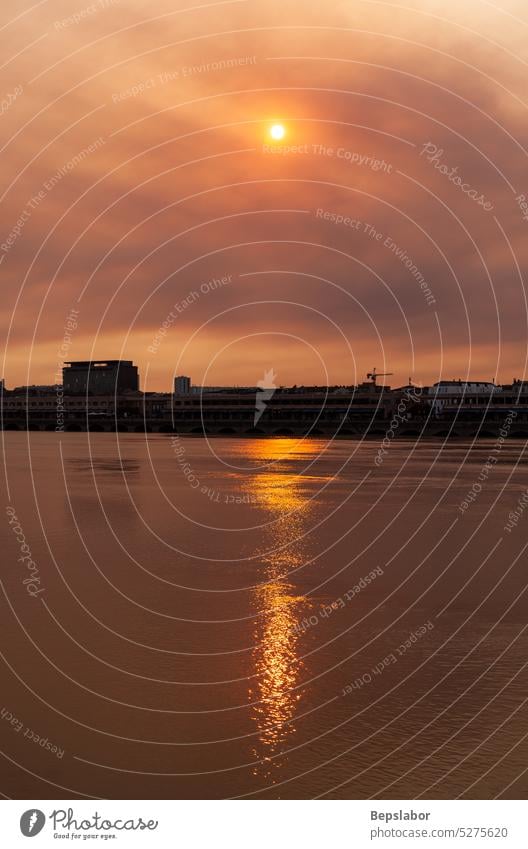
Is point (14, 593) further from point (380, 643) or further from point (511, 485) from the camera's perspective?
point (511, 485)

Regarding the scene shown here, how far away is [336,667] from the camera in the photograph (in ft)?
39.8

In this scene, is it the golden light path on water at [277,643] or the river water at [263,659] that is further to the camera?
the golden light path on water at [277,643]

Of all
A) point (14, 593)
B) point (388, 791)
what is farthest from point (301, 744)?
point (14, 593)

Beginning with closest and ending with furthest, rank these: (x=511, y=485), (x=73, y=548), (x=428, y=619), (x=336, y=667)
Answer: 1. (x=336, y=667)
2. (x=428, y=619)
3. (x=73, y=548)
4. (x=511, y=485)

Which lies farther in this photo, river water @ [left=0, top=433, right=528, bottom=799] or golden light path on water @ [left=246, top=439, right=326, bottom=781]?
golden light path on water @ [left=246, top=439, right=326, bottom=781]

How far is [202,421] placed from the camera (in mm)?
194875

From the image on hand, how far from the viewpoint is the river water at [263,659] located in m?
8.90

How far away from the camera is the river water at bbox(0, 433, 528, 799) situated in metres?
8.90

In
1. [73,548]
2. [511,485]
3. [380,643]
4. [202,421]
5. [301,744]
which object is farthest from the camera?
[202,421]

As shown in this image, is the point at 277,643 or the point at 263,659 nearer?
the point at 263,659

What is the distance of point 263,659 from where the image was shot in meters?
12.3
